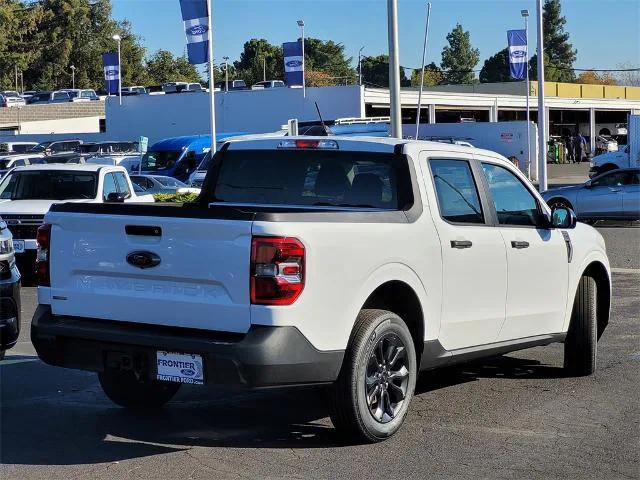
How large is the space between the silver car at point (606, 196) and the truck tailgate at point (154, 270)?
19.2 m

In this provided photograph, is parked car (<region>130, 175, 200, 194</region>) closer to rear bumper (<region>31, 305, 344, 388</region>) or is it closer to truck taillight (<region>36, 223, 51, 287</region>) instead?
truck taillight (<region>36, 223, 51, 287</region>)

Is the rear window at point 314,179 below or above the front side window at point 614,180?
above

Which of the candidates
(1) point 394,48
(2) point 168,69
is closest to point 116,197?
(1) point 394,48

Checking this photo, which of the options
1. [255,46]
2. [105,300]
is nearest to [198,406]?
[105,300]

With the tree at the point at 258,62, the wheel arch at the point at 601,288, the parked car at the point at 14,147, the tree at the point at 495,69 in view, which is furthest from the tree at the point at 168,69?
the wheel arch at the point at 601,288

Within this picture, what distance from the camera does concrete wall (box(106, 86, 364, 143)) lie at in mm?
52781

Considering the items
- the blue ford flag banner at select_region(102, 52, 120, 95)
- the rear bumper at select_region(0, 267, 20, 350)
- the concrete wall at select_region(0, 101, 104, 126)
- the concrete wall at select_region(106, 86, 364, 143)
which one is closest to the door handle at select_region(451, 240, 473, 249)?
the rear bumper at select_region(0, 267, 20, 350)

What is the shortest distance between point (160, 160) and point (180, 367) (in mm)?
32123

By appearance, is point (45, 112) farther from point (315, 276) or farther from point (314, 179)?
point (315, 276)

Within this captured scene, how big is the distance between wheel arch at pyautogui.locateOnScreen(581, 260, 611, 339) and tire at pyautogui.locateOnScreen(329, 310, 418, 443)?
8.81 feet

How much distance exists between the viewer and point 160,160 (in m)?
37.3

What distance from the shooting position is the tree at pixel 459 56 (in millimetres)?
148750

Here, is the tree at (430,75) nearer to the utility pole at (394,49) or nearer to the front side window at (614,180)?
the front side window at (614,180)

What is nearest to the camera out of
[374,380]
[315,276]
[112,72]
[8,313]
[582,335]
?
[315,276]
